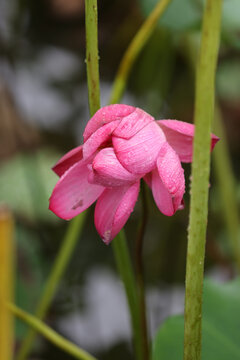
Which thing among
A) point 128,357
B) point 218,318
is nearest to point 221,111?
point 128,357

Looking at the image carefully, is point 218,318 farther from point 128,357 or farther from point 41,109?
point 41,109

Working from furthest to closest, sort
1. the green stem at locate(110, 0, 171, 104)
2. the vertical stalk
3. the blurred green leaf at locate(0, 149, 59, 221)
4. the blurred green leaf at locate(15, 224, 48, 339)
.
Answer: the blurred green leaf at locate(0, 149, 59, 221) < the blurred green leaf at locate(15, 224, 48, 339) < the green stem at locate(110, 0, 171, 104) < the vertical stalk

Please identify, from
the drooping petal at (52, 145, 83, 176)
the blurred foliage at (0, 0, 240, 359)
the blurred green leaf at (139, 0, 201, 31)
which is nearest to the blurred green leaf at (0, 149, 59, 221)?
the blurred foliage at (0, 0, 240, 359)

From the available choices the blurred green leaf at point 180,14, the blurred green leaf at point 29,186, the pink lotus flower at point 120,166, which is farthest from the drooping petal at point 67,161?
the blurred green leaf at point 29,186

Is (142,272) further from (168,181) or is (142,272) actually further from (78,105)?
(78,105)

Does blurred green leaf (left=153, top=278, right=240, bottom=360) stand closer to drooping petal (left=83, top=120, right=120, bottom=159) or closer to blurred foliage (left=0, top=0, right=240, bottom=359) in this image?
drooping petal (left=83, top=120, right=120, bottom=159)

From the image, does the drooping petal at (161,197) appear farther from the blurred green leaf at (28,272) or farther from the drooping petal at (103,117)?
the blurred green leaf at (28,272)
